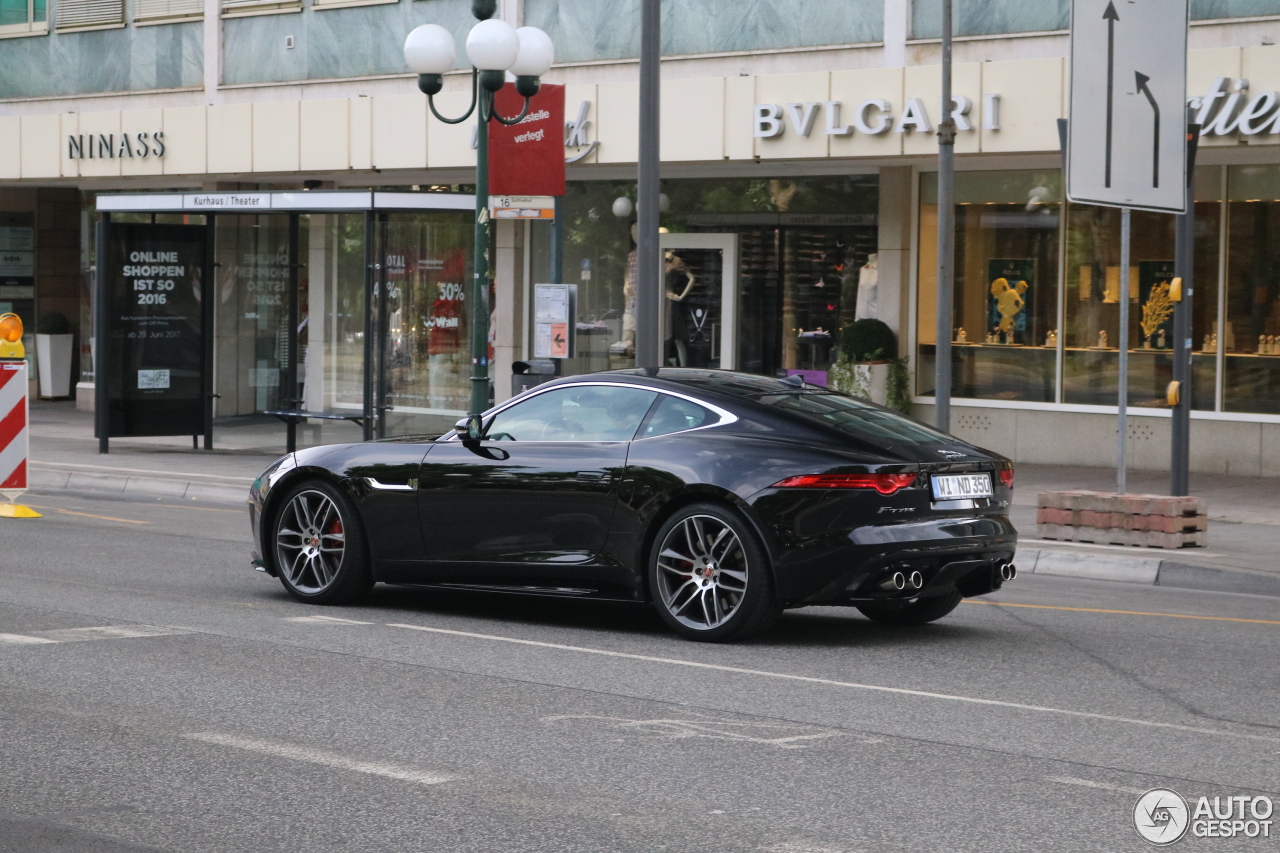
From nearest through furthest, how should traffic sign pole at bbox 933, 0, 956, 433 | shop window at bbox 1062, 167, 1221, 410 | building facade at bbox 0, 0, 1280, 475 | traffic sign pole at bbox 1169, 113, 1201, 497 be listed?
traffic sign pole at bbox 1169, 113, 1201, 497
traffic sign pole at bbox 933, 0, 956, 433
building facade at bbox 0, 0, 1280, 475
shop window at bbox 1062, 167, 1221, 410

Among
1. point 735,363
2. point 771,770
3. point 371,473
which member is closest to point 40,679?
Result: point 371,473

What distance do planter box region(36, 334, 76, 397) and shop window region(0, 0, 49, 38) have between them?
5272 mm

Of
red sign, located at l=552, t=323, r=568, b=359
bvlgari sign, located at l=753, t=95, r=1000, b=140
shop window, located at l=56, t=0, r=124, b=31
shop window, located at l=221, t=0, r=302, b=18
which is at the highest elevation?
shop window, located at l=56, t=0, r=124, b=31

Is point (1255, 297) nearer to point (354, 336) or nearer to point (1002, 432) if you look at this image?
point (1002, 432)

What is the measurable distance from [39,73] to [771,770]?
82.8 feet

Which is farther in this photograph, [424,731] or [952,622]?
[952,622]

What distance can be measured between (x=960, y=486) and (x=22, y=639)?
4698 mm

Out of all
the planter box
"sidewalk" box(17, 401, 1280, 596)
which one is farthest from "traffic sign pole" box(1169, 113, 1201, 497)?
the planter box

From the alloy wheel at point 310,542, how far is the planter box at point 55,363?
22.0 metres

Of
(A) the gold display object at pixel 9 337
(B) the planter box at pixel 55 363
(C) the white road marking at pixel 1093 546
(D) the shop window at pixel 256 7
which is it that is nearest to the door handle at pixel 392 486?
(C) the white road marking at pixel 1093 546

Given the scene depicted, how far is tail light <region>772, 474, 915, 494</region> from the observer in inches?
324

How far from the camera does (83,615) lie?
30.7 feet

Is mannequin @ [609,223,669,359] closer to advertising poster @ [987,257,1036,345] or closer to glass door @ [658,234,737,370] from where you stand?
glass door @ [658,234,737,370]

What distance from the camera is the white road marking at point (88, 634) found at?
855 cm
